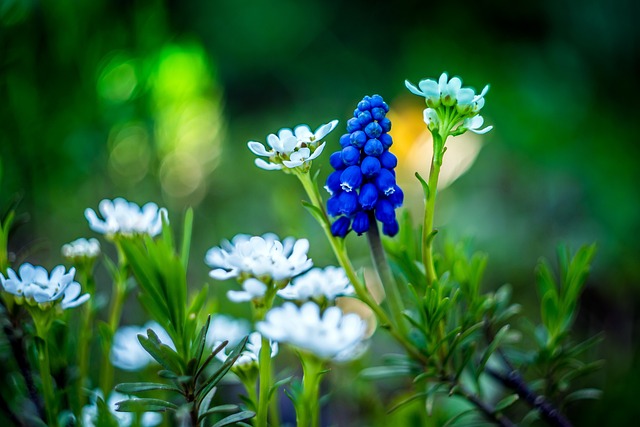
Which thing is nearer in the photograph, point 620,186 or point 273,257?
point 273,257

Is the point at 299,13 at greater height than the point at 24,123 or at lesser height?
greater

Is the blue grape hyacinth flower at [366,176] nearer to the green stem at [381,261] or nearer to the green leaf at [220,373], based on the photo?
the green stem at [381,261]

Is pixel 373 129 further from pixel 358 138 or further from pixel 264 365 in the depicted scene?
pixel 264 365

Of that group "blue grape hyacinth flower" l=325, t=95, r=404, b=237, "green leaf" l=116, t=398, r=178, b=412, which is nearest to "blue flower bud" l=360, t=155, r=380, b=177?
"blue grape hyacinth flower" l=325, t=95, r=404, b=237

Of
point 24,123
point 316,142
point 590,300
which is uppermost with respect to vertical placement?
point 24,123

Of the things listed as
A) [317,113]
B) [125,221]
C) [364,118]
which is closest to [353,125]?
[364,118]

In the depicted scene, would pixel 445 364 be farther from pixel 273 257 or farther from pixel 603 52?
pixel 603 52

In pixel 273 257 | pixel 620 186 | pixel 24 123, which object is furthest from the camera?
pixel 620 186

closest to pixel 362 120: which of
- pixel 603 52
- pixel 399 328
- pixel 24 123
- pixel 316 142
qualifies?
pixel 316 142
